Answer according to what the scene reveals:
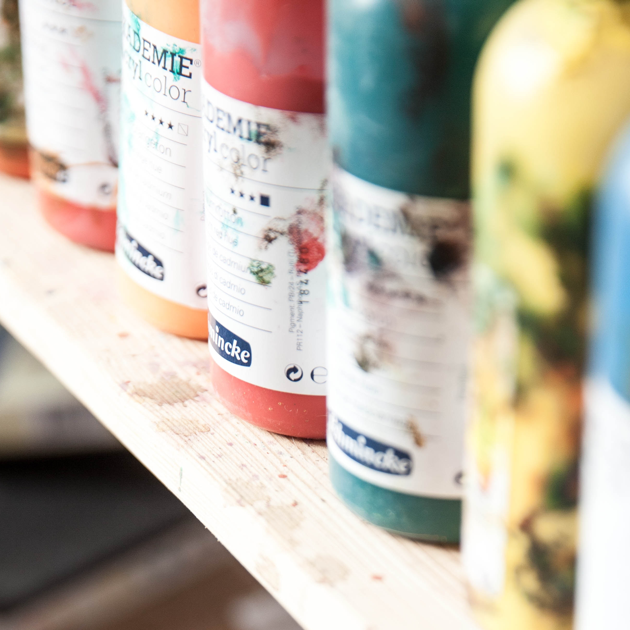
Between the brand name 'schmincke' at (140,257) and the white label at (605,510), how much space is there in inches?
9.1

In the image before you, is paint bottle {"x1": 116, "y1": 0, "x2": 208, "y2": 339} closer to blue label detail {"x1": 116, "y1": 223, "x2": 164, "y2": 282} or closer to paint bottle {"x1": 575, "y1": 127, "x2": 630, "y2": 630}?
blue label detail {"x1": 116, "y1": 223, "x2": 164, "y2": 282}

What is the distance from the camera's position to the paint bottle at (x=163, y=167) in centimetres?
36

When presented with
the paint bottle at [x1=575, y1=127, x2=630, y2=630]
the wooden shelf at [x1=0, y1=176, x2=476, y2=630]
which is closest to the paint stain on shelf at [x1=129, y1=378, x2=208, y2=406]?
the wooden shelf at [x1=0, y1=176, x2=476, y2=630]

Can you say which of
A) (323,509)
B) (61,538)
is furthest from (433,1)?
(61,538)

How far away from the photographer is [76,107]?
0.47 metres

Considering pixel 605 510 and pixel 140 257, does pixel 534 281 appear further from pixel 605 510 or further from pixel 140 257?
pixel 140 257

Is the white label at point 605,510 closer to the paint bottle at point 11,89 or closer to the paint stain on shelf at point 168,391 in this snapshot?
the paint stain on shelf at point 168,391

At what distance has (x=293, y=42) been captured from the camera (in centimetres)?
→ 30

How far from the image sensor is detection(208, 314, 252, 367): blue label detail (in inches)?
14.0

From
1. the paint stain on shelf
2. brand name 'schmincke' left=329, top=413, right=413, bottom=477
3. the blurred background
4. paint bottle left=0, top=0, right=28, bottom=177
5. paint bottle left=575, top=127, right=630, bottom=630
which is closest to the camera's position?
paint bottle left=575, top=127, right=630, bottom=630

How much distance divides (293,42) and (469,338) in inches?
4.2

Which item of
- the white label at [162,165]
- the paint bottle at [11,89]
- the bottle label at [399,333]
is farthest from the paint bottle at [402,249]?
the paint bottle at [11,89]

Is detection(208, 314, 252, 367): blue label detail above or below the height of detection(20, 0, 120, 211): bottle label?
below

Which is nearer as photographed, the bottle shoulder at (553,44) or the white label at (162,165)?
the bottle shoulder at (553,44)
